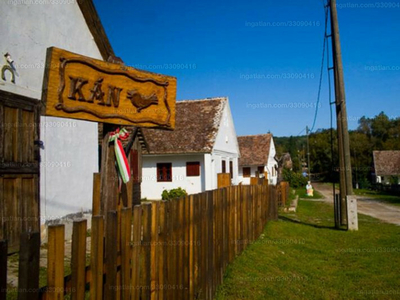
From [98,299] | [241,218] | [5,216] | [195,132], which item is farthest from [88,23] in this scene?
[195,132]

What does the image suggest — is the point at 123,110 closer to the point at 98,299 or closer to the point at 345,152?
the point at 98,299

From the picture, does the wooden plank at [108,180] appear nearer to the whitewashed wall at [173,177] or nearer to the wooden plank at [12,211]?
the wooden plank at [12,211]

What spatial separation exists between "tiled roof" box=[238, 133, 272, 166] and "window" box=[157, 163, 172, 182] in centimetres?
1571

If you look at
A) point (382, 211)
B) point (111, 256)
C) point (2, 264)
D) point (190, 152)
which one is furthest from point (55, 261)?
point (382, 211)

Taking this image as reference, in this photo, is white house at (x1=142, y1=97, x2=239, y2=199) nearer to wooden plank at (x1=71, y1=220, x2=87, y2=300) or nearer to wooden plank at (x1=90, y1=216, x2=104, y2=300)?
wooden plank at (x1=90, y1=216, x2=104, y2=300)

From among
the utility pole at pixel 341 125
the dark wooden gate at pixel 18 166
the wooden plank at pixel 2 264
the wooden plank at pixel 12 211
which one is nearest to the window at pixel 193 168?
the utility pole at pixel 341 125

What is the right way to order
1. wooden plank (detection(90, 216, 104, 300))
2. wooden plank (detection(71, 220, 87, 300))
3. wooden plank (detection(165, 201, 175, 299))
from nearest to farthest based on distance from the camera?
wooden plank (detection(71, 220, 87, 300)) → wooden plank (detection(90, 216, 104, 300)) → wooden plank (detection(165, 201, 175, 299))

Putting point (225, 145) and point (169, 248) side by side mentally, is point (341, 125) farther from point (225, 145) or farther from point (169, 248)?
point (225, 145)

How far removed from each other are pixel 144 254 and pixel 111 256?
0.52 metres

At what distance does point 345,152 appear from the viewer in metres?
10.9

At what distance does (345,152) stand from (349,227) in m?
2.37

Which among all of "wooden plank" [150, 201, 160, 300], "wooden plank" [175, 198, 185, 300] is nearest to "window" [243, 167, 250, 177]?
"wooden plank" [175, 198, 185, 300]

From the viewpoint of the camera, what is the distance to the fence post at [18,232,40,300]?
171cm

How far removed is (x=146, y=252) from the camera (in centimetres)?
294
